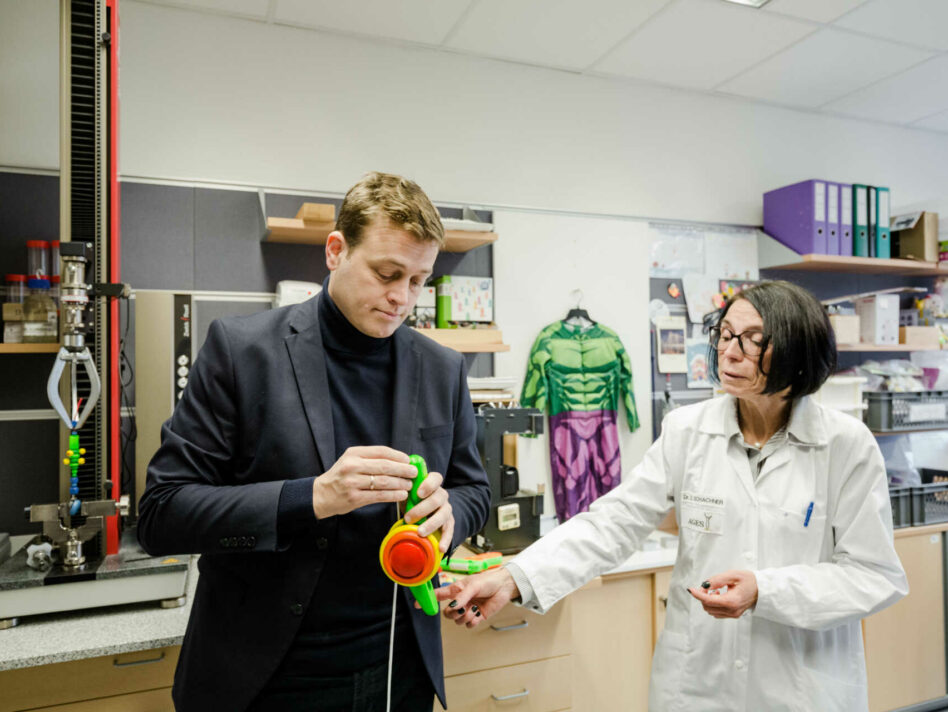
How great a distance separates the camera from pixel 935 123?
381 centimetres

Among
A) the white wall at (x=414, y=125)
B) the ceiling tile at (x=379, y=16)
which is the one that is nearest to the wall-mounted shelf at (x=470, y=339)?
the white wall at (x=414, y=125)

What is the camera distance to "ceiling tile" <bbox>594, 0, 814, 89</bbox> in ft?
8.51

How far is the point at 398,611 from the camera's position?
3.84ft

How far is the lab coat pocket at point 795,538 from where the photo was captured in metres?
1.33

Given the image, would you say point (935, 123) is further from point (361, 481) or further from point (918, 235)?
point (361, 481)

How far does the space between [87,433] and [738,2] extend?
2.66m

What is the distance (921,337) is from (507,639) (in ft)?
9.29

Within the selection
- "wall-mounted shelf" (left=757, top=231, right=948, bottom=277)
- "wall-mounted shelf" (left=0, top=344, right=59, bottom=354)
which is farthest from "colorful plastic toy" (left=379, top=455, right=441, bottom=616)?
"wall-mounted shelf" (left=757, top=231, right=948, bottom=277)

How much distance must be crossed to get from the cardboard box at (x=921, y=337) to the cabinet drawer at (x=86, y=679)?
11.8 feet

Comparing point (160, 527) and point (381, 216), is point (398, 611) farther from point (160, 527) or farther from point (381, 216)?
point (381, 216)

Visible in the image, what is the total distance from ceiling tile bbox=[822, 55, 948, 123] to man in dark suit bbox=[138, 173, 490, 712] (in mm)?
3189

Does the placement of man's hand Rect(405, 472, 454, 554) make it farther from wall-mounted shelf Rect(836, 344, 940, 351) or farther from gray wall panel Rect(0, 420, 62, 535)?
wall-mounted shelf Rect(836, 344, 940, 351)

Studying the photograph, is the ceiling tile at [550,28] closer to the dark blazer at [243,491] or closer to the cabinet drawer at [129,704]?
the dark blazer at [243,491]

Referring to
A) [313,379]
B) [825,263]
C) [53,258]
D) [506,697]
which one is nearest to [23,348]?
[53,258]
